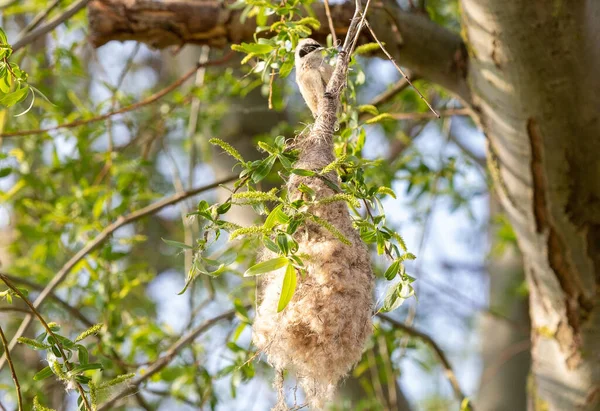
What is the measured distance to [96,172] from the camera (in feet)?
8.34

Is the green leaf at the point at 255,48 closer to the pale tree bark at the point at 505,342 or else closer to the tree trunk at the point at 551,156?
the tree trunk at the point at 551,156

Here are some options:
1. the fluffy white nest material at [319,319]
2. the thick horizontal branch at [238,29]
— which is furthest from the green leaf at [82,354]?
the thick horizontal branch at [238,29]

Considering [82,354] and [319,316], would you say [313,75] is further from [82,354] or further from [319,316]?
[82,354]

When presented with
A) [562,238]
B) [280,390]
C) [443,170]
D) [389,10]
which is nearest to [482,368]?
[443,170]

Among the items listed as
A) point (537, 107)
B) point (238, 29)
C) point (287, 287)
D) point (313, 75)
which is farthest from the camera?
point (238, 29)

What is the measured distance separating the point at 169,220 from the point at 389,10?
2.86m

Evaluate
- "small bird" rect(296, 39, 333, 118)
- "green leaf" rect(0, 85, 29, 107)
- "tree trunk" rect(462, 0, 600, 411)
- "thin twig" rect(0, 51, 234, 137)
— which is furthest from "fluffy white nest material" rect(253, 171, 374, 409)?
"thin twig" rect(0, 51, 234, 137)

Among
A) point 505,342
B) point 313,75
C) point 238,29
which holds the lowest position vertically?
point 313,75

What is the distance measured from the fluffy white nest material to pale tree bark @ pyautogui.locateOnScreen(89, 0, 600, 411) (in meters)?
0.70

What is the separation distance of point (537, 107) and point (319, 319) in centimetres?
83

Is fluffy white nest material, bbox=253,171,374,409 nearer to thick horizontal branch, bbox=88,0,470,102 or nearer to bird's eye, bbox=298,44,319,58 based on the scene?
bird's eye, bbox=298,44,319,58

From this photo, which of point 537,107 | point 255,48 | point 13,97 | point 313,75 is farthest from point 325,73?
point 537,107

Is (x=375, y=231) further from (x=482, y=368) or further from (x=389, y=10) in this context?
(x=482, y=368)

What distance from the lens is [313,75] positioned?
107 cm
